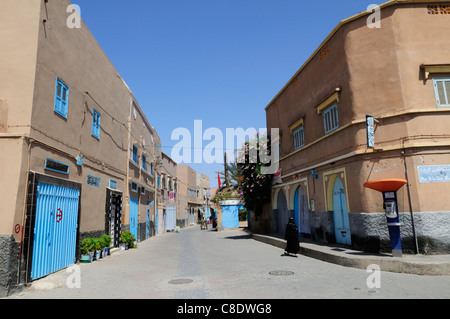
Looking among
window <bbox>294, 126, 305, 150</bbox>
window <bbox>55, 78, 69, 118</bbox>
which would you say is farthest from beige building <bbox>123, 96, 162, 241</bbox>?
window <bbox>294, 126, 305, 150</bbox>

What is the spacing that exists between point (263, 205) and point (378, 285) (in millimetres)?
Answer: 15271

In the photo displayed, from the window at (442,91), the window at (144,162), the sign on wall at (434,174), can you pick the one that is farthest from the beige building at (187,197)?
the window at (442,91)

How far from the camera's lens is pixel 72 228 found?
10.9 m

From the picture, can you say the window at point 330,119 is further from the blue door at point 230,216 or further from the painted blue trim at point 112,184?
the blue door at point 230,216

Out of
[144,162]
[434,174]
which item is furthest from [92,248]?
[144,162]

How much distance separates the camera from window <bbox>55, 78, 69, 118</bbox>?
1008 cm

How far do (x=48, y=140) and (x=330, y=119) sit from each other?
1057 centimetres

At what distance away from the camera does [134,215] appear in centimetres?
2061

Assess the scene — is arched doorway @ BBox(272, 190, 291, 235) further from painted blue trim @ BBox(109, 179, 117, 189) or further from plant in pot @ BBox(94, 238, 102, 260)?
plant in pot @ BBox(94, 238, 102, 260)

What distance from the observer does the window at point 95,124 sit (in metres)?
13.3

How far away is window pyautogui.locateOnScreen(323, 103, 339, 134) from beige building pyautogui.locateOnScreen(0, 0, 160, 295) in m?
9.90

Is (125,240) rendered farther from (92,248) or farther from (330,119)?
(330,119)

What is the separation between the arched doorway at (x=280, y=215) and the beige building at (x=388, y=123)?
5.85 metres
